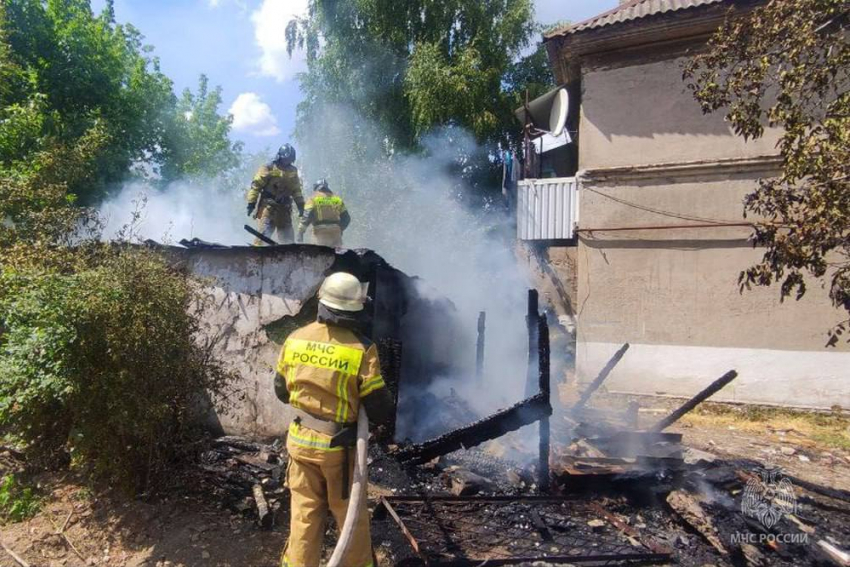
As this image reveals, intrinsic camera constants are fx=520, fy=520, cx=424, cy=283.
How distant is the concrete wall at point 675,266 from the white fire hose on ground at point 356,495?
23.4 feet

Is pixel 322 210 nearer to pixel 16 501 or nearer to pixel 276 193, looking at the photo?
pixel 276 193

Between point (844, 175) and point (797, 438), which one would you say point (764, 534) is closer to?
point (844, 175)

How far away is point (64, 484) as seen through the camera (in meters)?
4.38

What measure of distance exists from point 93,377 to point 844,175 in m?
5.37

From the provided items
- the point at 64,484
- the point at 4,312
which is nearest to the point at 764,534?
the point at 64,484

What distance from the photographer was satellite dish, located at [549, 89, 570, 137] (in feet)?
33.5

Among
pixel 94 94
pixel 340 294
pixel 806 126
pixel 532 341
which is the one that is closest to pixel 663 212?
pixel 532 341

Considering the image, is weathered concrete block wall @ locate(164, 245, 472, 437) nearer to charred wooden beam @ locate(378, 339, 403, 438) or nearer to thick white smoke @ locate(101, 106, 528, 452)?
charred wooden beam @ locate(378, 339, 403, 438)

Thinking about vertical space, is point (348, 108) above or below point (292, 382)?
above

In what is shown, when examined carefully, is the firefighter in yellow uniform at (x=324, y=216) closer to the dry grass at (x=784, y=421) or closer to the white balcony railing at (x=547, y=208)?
the white balcony railing at (x=547, y=208)

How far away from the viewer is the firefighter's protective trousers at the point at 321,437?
296 centimetres

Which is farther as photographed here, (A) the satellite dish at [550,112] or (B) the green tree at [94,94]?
(B) the green tree at [94,94]

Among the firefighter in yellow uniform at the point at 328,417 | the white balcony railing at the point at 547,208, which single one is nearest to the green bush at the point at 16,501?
the firefighter in yellow uniform at the point at 328,417

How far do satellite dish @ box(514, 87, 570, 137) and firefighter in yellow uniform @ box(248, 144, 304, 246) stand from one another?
528 centimetres
